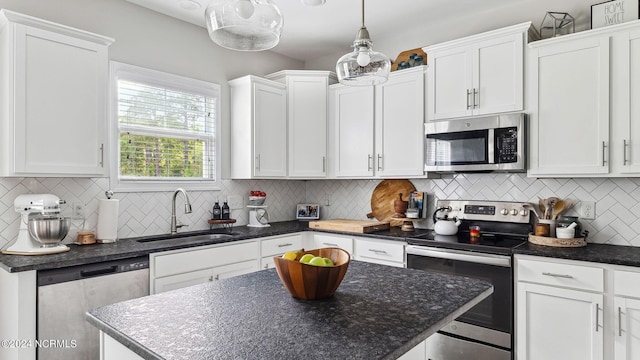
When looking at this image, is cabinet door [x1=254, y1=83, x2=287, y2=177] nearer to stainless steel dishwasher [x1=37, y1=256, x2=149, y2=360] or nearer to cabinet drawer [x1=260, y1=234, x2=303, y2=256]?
cabinet drawer [x1=260, y1=234, x2=303, y2=256]

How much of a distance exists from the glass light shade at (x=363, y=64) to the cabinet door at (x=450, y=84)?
146cm

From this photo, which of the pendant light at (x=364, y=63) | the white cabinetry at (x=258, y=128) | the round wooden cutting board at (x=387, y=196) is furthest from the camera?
the round wooden cutting board at (x=387, y=196)

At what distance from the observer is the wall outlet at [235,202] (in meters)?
3.68

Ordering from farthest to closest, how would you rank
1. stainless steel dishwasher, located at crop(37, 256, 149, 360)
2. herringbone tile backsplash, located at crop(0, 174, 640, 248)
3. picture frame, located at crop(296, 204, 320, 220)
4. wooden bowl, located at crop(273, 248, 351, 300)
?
picture frame, located at crop(296, 204, 320, 220)
herringbone tile backsplash, located at crop(0, 174, 640, 248)
stainless steel dishwasher, located at crop(37, 256, 149, 360)
wooden bowl, located at crop(273, 248, 351, 300)

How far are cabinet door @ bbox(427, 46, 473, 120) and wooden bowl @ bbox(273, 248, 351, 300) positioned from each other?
6.70ft

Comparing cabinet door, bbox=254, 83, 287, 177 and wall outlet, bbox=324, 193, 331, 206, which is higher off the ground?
cabinet door, bbox=254, 83, 287, 177

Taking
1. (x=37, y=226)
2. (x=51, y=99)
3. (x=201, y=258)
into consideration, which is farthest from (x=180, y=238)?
(x=51, y=99)

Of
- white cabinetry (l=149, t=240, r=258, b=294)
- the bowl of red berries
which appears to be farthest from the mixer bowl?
the bowl of red berries

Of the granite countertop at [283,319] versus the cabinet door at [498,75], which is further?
the cabinet door at [498,75]

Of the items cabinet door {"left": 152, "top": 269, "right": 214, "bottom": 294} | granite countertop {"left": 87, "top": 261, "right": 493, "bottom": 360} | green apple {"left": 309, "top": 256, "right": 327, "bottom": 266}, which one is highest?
green apple {"left": 309, "top": 256, "right": 327, "bottom": 266}

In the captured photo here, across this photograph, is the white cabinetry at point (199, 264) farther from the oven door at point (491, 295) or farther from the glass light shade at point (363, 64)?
the glass light shade at point (363, 64)

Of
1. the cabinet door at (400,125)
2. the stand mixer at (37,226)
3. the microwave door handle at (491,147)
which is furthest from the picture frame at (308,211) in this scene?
the stand mixer at (37,226)

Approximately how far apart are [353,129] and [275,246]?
1295 millimetres

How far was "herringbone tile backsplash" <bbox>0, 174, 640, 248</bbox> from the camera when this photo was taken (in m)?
2.58
